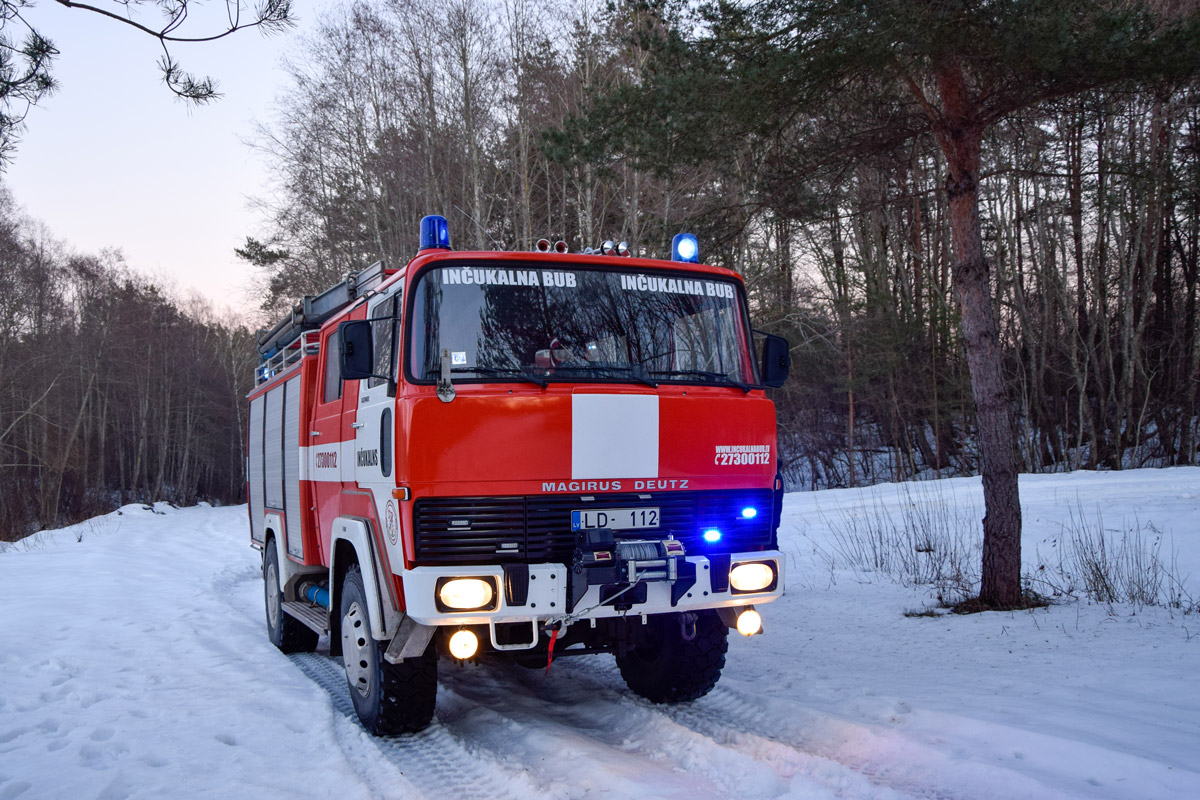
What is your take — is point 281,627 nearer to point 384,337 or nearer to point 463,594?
point 384,337

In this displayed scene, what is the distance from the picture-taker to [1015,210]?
1026 inches

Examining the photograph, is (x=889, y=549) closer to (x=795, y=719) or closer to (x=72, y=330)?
(x=795, y=719)

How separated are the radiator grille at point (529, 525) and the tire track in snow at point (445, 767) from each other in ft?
3.36

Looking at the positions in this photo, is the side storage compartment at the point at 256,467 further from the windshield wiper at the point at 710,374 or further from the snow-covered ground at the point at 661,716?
the windshield wiper at the point at 710,374

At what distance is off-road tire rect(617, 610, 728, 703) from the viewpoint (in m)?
5.29

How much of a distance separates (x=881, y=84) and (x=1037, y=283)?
854 inches

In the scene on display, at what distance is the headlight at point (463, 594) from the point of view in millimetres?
4250

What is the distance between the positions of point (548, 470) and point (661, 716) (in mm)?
1685

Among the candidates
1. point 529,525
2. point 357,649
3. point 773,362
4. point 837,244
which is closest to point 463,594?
point 529,525

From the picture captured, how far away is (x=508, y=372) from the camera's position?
4598mm

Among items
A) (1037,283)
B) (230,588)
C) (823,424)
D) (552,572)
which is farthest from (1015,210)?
(552,572)

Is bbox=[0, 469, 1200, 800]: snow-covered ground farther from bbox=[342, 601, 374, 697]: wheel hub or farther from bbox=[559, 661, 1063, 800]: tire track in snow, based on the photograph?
bbox=[342, 601, 374, 697]: wheel hub

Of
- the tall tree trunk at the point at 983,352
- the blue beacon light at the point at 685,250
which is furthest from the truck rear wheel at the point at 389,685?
the tall tree trunk at the point at 983,352

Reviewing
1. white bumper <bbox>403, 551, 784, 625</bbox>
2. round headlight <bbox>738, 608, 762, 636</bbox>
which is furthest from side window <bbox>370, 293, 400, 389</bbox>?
round headlight <bbox>738, 608, 762, 636</bbox>
